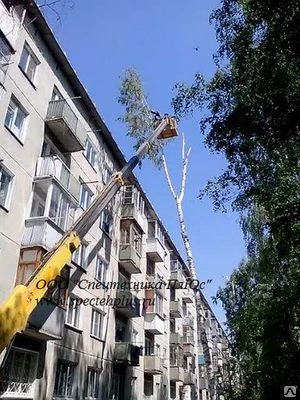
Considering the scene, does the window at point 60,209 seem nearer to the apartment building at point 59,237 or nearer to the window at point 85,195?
the apartment building at point 59,237

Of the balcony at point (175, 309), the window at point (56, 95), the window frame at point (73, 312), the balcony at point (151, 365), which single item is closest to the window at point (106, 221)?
the window frame at point (73, 312)

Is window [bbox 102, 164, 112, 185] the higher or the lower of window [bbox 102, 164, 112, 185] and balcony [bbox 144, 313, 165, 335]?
the higher

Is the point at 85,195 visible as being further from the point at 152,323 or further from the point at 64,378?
the point at 152,323

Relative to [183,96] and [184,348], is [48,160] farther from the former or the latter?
[184,348]

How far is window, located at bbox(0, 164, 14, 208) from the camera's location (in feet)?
41.8

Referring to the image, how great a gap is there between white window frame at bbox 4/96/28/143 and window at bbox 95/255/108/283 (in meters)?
7.71

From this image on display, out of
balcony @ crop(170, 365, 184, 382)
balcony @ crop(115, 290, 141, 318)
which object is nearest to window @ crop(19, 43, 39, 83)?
balcony @ crop(115, 290, 141, 318)

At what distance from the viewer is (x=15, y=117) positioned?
46.0ft

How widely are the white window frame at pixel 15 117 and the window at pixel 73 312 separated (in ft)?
22.5

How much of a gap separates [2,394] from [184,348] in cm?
2580

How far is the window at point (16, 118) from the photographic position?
44.6 ft

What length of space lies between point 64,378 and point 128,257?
8.11m

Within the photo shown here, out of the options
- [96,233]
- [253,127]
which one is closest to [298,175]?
[253,127]

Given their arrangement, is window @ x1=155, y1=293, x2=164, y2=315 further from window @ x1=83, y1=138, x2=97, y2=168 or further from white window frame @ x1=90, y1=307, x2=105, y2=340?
window @ x1=83, y1=138, x2=97, y2=168
